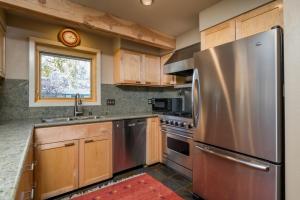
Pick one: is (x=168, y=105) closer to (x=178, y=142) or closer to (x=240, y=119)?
(x=178, y=142)

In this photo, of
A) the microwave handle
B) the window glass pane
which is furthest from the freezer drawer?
the window glass pane

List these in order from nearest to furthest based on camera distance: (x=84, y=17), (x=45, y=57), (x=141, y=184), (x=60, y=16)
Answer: (x=60, y=16), (x=84, y=17), (x=141, y=184), (x=45, y=57)

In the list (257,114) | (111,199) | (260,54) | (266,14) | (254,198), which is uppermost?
(266,14)

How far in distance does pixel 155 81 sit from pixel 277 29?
2.25 metres

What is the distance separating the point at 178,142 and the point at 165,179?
1.88 feet

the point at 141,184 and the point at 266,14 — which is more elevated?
the point at 266,14

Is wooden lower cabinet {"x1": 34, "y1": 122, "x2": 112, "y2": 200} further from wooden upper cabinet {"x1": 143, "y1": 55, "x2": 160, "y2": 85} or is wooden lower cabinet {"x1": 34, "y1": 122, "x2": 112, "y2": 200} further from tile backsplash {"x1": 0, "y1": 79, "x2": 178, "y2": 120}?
wooden upper cabinet {"x1": 143, "y1": 55, "x2": 160, "y2": 85}

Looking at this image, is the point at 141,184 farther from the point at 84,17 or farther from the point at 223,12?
the point at 223,12

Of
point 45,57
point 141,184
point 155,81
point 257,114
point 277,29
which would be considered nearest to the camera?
point 277,29

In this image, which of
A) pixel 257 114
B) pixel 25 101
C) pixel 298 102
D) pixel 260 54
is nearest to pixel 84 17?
pixel 25 101

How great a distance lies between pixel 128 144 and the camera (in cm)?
258

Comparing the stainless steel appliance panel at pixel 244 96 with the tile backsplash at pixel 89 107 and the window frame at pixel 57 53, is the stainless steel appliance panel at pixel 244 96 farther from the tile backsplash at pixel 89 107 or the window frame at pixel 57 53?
the window frame at pixel 57 53

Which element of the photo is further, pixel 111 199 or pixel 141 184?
pixel 141 184

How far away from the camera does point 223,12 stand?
6.48 feet
